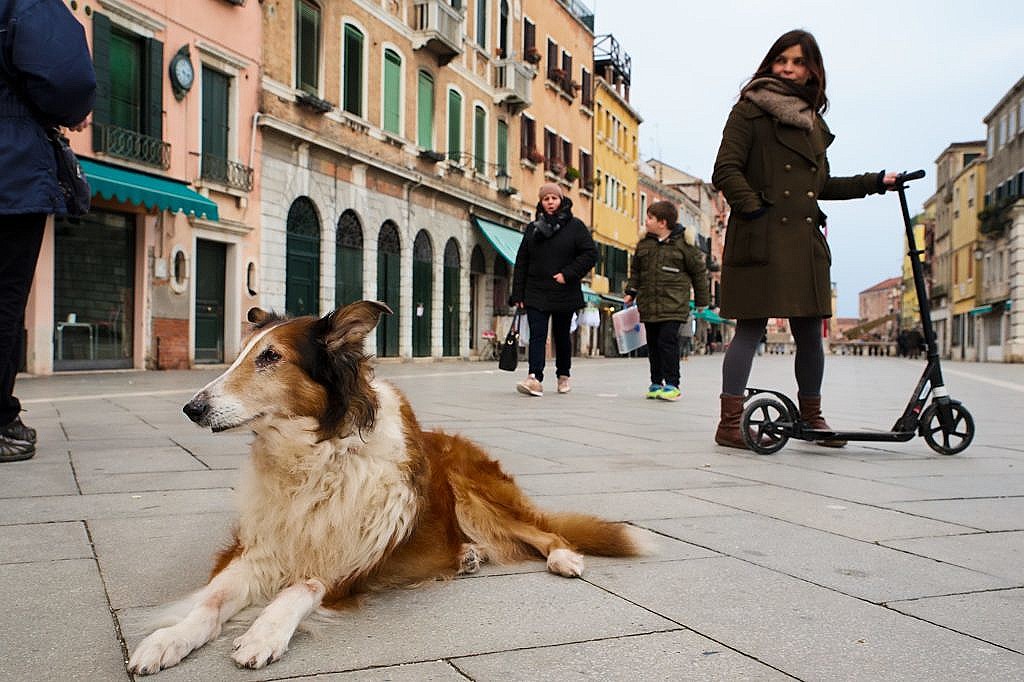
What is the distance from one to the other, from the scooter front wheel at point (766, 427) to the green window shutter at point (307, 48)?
1549 cm

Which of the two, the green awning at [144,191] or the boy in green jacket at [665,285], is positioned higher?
the green awning at [144,191]

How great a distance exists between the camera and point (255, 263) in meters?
17.4

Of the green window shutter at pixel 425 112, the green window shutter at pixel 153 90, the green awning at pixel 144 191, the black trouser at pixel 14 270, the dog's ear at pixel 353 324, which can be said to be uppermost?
the green window shutter at pixel 425 112

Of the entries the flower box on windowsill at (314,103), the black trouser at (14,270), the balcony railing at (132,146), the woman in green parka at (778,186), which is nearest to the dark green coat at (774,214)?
the woman in green parka at (778,186)

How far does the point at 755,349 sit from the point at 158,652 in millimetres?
4178

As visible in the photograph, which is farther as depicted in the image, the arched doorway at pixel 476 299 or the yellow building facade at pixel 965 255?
the yellow building facade at pixel 965 255

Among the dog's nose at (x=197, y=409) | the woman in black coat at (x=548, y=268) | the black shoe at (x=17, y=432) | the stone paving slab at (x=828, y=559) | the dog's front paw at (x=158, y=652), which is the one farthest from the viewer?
the woman in black coat at (x=548, y=268)

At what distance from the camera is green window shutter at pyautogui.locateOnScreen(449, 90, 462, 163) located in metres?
25.5

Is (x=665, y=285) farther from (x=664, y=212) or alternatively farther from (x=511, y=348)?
(x=511, y=348)

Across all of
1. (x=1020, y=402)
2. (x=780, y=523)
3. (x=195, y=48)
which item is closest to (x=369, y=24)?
(x=195, y=48)

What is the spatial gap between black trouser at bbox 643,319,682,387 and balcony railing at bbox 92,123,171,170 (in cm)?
894

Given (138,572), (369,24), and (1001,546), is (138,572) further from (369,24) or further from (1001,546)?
(369,24)

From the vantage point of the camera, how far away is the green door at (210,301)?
1633 centimetres

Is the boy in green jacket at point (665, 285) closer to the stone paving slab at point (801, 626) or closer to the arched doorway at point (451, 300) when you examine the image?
the stone paving slab at point (801, 626)
